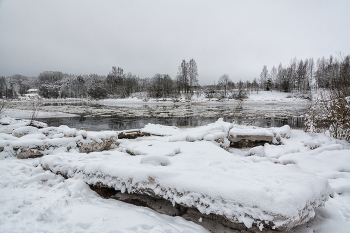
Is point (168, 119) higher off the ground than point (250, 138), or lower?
lower

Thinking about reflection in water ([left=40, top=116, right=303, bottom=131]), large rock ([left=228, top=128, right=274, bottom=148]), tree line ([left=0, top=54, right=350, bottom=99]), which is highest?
tree line ([left=0, top=54, right=350, bottom=99])

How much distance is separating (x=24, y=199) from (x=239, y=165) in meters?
3.41

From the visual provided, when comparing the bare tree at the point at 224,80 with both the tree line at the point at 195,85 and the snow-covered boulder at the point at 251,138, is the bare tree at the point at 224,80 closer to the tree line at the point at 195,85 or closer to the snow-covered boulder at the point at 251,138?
the tree line at the point at 195,85

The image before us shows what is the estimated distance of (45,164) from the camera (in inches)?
139

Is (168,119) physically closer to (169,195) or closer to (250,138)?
(250,138)

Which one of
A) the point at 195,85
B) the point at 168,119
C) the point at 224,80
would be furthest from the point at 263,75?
the point at 168,119

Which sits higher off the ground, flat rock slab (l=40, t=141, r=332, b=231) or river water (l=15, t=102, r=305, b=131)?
flat rock slab (l=40, t=141, r=332, b=231)

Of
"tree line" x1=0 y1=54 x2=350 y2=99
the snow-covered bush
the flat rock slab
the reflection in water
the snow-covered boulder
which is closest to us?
the flat rock slab

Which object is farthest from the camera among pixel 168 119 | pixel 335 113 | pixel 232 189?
pixel 168 119

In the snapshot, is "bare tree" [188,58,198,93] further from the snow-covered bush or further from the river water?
the snow-covered bush

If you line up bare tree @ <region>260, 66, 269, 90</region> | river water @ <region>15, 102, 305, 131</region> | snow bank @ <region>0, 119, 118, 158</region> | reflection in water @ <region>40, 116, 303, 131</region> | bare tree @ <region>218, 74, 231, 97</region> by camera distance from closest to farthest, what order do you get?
snow bank @ <region>0, 119, 118, 158</region>
reflection in water @ <region>40, 116, 303, 131</region>
river water @ <region>15, 102, 305, 131</region>
bare tree @ <region>218, 74, 231, 97</region>
bare tree @ <region>260, 66, 269, 90</region>

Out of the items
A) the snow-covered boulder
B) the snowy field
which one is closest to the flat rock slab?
the snowy field

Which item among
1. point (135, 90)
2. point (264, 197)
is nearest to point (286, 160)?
point (264, 197)

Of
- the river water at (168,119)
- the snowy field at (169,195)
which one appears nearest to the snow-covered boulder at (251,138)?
the river water at (168,119)
